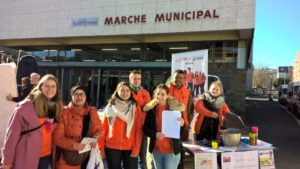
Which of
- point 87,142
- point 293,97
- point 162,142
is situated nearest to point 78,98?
point 87,142

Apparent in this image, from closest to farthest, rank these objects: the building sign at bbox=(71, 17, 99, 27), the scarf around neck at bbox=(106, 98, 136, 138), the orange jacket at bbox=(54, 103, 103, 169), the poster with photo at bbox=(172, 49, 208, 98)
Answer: the orange jacket at bbox=(54, 103, 103, 169) → the scarf around neck at bbox=(106, 98, 136, 138) → the poster with photo at bbox=(172, 49, 208, 98) → the building sign at bbox=(71, 17, 99, 27)

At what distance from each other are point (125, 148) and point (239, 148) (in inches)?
70.8

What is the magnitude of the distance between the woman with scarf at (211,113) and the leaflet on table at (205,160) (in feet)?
2.55

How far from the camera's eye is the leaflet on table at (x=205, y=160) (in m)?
4.39

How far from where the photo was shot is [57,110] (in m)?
3.64

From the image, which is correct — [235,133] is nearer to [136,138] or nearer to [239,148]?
[239,148]

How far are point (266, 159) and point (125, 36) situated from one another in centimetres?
1402

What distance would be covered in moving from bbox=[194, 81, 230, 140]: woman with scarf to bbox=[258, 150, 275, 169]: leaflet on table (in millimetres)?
775

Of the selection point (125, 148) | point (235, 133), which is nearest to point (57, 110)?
point (125, 148)

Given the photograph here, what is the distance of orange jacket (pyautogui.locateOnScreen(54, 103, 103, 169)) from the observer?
366cm

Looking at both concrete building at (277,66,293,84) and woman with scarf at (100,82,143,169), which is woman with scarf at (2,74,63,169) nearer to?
woman with scarf at (100,82,143,169)

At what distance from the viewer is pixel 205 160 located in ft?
14.5

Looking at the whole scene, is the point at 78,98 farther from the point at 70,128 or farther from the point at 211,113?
the point at 211,113

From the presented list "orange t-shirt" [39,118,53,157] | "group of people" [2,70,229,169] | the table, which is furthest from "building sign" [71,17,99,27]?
"orange t-shirt" [39,118,53,157]
